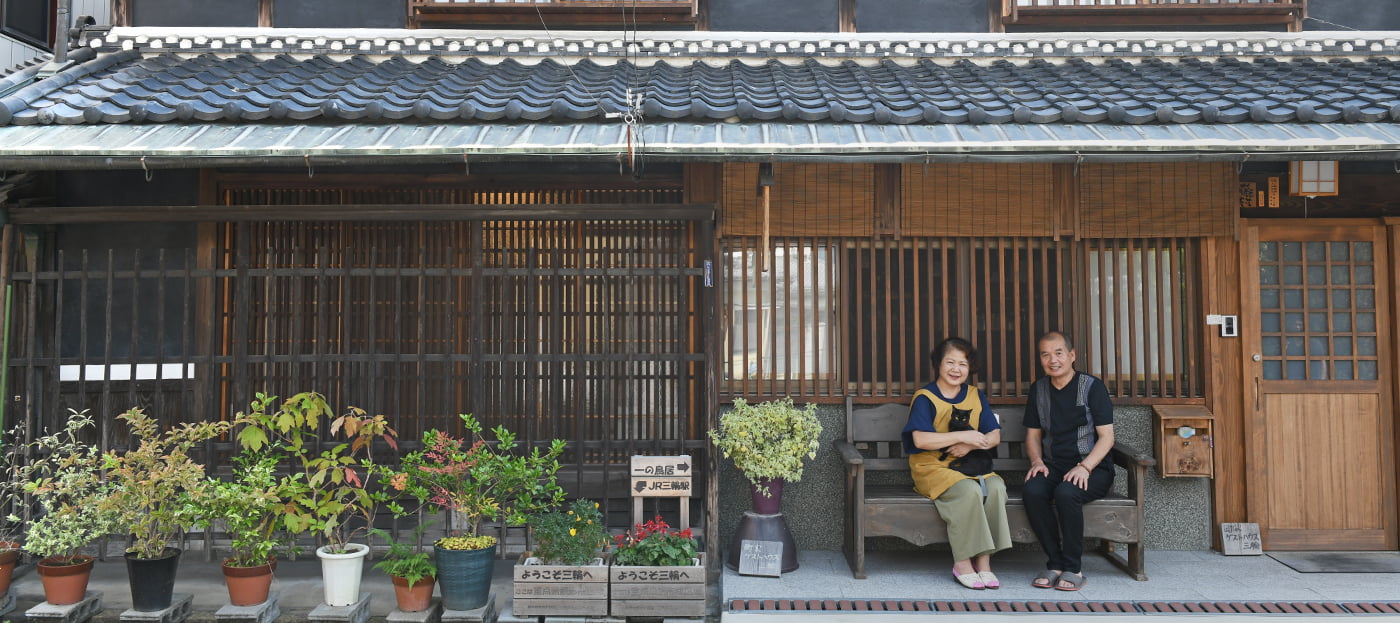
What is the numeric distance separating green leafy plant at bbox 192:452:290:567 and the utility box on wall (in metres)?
6.02

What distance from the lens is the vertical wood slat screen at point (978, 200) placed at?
653 cm

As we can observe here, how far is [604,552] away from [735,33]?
4.47 meters

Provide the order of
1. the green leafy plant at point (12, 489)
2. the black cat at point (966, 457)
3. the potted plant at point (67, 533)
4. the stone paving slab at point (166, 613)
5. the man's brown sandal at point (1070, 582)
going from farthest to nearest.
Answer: the black cat at point (966, 457) < the green leafy plant at point (12, 489) < the man's brown sandal at point (1070, 582) < the potted plant at point (67, 533) < the stone paving slab at point (166, 613)

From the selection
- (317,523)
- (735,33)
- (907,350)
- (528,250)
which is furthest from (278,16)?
(907,350)

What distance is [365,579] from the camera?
19.1ft

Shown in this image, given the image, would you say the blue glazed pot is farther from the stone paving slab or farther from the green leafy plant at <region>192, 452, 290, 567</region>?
the stone paving slab

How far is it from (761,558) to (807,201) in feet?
8.60

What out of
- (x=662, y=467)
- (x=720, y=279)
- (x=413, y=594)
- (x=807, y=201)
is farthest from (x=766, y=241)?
(x=413, y=594)

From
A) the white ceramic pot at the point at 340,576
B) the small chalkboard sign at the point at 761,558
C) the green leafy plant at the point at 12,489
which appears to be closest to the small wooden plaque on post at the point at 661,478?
the small chalkboard sign at the point at 761,558

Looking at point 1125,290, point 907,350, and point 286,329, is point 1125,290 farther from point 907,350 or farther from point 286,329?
point 286,329

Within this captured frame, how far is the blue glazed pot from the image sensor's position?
5023 mm

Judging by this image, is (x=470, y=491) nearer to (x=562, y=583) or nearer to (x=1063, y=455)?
(x=562, y=583)

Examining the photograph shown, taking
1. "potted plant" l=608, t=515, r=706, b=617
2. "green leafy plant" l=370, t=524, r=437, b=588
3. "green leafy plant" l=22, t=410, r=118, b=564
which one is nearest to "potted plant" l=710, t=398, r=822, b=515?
"potted plant" l=608, t=515, r=706, b=617

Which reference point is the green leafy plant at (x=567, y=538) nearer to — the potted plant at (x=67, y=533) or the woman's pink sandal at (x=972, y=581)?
the woman's pink sandal at (x=972, y=581)
